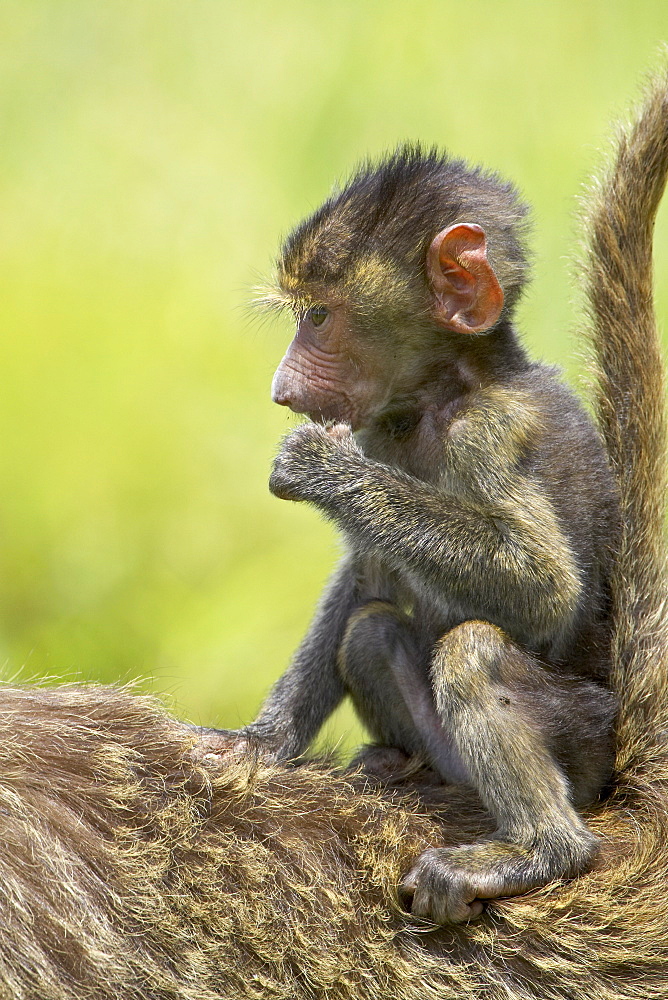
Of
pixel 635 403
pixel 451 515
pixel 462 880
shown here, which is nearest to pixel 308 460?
pixel 451 515

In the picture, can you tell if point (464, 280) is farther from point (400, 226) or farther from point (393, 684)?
point (393, 684)

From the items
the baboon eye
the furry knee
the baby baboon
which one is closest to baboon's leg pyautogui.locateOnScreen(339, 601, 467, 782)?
the baby baboon

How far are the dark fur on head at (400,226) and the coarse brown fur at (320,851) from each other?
0.15m

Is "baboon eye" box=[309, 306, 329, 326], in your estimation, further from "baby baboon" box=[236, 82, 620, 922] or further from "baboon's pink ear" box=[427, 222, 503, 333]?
"baboon's pink ear" box=[427, 222, 503, 333]

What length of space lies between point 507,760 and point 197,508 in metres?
1.63

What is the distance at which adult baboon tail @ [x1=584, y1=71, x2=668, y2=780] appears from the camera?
1.59 m

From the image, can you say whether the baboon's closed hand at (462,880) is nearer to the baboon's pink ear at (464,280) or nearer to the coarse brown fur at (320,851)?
the coarse brown fur at (320,851)

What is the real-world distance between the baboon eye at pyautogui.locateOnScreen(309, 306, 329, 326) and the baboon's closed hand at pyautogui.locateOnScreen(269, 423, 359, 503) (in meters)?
0.17

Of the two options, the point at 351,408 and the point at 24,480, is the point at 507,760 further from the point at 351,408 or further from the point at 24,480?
the point at 24,480

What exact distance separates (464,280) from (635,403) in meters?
0.29

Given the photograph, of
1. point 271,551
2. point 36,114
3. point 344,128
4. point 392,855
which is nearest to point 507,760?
point 392,855

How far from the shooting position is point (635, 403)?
1.64 m

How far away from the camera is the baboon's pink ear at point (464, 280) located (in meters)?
1.67

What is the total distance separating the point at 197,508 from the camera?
2.94 metres
